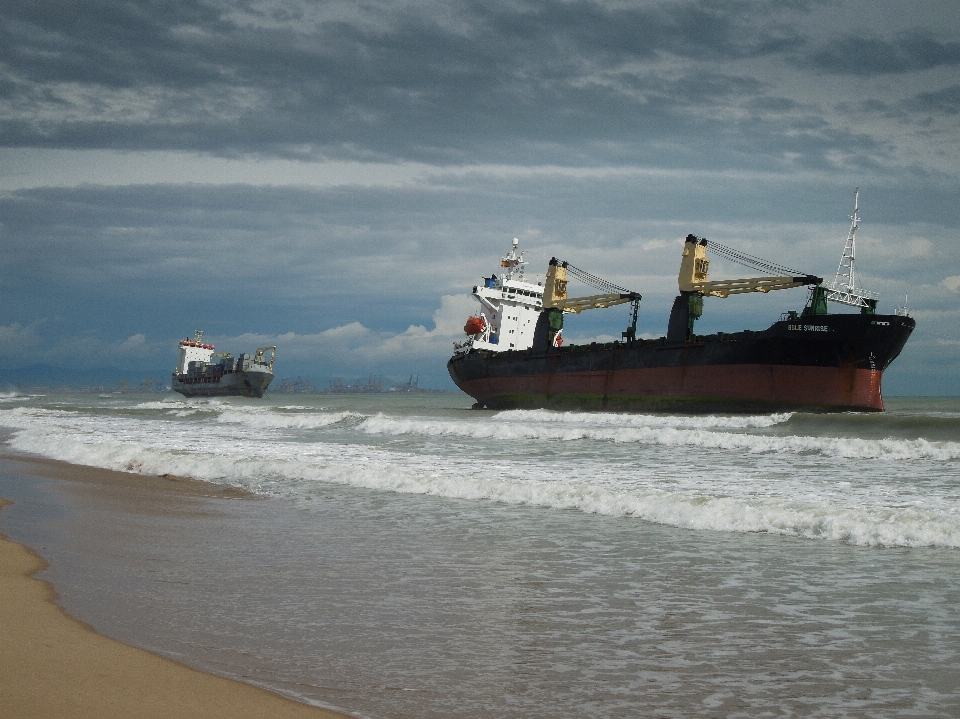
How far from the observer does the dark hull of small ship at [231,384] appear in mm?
77000

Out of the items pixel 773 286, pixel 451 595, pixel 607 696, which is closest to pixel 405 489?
pixel 451 595

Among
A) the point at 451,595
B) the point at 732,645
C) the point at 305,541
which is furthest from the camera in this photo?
the point at 305,541

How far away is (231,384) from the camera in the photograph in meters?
78.8

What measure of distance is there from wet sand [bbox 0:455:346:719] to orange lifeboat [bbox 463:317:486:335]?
45.5 metres

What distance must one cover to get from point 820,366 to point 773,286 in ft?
20.8

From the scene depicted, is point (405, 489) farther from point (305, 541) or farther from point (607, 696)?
point (607, 696)

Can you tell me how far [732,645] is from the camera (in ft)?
12.9

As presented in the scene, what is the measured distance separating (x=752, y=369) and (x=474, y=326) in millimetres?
21437

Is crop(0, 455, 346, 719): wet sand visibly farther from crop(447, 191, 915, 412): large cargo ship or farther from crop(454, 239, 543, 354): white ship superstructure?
crop(454, 239, 543, 354): white ship superstructure

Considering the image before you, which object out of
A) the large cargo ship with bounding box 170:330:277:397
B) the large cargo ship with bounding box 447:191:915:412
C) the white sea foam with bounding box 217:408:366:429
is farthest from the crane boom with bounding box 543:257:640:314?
the large cargo ship with bounding box 170:330:277:397

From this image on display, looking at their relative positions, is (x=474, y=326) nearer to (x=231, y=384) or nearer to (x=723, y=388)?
(x=723, y=388)

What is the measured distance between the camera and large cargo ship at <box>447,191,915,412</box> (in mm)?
31188

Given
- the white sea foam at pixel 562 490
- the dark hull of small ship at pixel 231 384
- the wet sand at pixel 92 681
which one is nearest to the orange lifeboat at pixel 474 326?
the white sea foam at pixel 562 490

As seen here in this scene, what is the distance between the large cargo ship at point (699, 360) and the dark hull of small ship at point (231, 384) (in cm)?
3389
